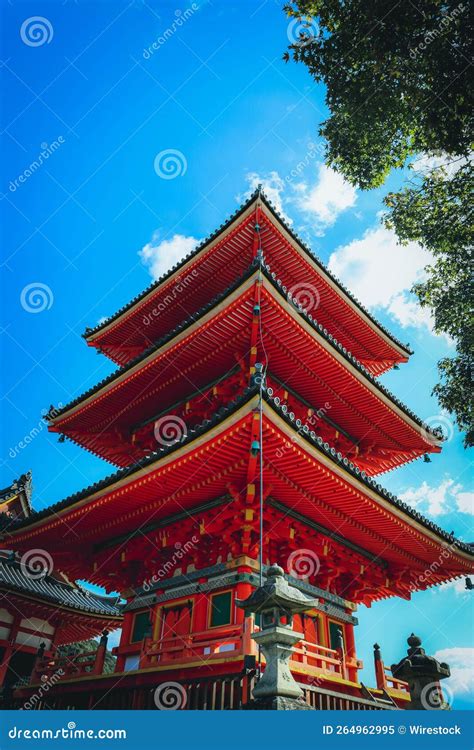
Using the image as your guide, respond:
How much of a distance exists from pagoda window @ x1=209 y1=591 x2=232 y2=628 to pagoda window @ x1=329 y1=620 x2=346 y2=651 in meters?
2.95

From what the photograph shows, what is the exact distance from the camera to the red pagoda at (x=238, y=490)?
8.81 m

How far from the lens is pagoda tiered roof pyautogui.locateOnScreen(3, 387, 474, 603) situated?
8.72 m

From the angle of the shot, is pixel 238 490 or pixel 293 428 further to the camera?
pixel 238 490

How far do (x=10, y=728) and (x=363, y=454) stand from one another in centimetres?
1113

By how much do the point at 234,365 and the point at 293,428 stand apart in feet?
14.4

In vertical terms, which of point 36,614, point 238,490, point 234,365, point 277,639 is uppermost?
point 234,365

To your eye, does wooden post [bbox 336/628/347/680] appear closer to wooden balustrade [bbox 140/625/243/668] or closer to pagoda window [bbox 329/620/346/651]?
pagoda window [bbox 329/620/346/651]

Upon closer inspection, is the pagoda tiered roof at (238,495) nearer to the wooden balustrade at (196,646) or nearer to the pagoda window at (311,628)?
the pagoda window at (311,628)

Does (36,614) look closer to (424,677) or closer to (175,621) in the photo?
(175,621)

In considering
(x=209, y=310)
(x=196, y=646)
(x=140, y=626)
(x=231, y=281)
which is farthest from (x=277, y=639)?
(x=231, y=281)

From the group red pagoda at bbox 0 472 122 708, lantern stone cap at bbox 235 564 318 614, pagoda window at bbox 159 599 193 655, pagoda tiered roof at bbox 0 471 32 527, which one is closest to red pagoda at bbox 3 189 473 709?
pagoda window at bbox 159 599 193 655

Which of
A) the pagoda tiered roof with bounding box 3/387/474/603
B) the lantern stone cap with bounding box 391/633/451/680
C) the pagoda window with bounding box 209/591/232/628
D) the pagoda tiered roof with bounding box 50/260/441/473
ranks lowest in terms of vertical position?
the lantern stone cap with bounding box 391/633/451/680

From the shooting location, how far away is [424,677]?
8.96 m

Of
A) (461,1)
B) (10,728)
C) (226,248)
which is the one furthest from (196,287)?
(10,728)
